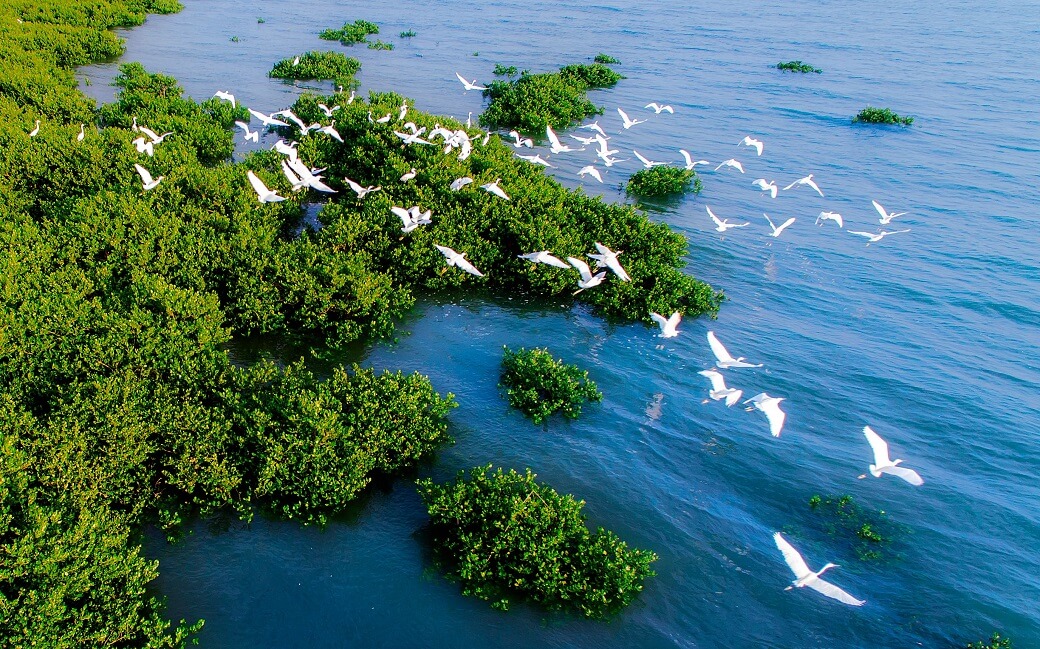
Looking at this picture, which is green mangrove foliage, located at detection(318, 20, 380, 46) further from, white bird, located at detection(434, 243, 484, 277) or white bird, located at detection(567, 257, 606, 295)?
white bird, located at detection(567, 257, 606, 295)

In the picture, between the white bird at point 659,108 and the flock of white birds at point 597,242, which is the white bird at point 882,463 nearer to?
the flock of white birds at point 597,242

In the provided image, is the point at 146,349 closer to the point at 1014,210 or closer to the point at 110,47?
the point at 1014,210

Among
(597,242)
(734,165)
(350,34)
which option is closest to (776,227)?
(734,165)

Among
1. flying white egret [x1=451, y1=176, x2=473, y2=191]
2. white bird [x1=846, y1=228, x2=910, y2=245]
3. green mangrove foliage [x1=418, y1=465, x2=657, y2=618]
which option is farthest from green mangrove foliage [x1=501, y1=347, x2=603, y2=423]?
white bird [x1=846, y1=228, x2=910, y2=245]

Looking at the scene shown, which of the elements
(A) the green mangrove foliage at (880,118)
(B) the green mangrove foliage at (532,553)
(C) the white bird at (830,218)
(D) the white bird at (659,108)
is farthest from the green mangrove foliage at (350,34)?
(B) the green mangrove foliage at (532,553)

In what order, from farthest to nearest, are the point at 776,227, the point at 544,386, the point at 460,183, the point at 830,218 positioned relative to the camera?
1. the point at 776,227
2. the point at 830,218
3. the point at 460,183
4. the point at 544,386

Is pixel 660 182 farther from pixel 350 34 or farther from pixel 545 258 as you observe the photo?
pixel 350 34

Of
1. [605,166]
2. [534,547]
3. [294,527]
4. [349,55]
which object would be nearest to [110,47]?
[349,55]
